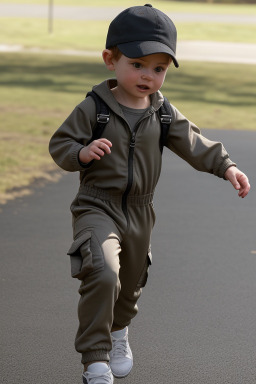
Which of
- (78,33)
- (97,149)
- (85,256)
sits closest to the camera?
(97,149)

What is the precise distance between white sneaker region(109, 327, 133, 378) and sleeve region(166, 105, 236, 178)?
76 centimetres

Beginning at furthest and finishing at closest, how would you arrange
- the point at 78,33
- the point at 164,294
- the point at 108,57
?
1. the point at 78,33
2. the point at 164,294
3. the point at 108,57

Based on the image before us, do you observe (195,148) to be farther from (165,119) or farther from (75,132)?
(75,132)

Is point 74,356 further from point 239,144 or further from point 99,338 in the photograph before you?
point 239,144

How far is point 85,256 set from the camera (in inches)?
128

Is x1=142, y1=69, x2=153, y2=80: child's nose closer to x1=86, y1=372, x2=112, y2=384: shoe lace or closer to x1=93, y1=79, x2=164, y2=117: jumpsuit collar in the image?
x1=93, y1=79, x2=164, y2=117: jumpsuit collar

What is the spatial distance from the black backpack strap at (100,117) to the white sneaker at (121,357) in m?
0.86

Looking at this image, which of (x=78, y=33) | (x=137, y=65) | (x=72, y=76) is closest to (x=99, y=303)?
(x=137, y=65)

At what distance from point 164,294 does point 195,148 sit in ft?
4.60

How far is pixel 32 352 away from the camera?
12.8ft

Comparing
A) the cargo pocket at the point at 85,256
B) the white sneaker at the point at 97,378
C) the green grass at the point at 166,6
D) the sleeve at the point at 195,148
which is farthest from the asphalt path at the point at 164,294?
the green grass at the point at 166,6

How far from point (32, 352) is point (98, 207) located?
0.85 metres

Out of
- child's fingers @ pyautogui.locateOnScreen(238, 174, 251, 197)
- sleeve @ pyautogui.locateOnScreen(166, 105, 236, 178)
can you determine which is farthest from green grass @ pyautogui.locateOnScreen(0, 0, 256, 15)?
child's fingers @ pyautogui.locateOnScreen(238, 174, 251, 197)

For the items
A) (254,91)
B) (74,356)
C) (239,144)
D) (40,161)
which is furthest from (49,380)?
(254,91)
